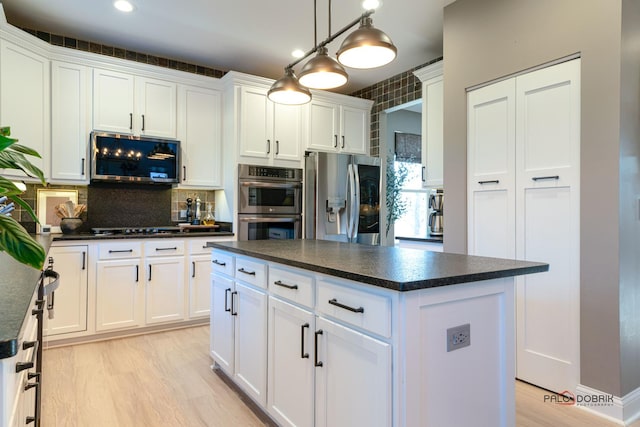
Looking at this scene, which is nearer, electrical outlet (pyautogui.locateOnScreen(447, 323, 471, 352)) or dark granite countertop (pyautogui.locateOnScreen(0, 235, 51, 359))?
dark granite countertop (pyautogui.locateOnScreen(0, 235, 51, 359))

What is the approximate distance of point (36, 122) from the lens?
10.5ft

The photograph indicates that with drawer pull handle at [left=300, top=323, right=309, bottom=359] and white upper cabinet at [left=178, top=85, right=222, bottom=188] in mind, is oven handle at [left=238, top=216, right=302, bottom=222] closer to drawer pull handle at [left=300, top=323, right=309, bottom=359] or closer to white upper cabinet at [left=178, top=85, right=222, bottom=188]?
white upper cabinet at [left=178, top=85, right=222, bottom=188]

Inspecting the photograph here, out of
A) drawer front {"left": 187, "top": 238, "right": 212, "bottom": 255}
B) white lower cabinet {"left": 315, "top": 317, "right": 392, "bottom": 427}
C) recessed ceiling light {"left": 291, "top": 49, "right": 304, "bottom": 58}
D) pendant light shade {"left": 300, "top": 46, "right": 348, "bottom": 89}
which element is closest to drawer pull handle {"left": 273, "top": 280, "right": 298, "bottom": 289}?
white lower cabinet {"left": 315, "top": 317, "right": 392, "bottom": 427}

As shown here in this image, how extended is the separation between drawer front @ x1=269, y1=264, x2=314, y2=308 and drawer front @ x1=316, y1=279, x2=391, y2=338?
0.07m

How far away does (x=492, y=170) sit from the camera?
9.01ft

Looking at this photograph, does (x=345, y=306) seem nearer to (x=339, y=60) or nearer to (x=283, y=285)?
(x=283, y=285)

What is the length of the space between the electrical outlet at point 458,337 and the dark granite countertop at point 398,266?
18 cm

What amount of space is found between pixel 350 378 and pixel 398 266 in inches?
18.4

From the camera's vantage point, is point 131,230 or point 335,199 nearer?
point 131,230

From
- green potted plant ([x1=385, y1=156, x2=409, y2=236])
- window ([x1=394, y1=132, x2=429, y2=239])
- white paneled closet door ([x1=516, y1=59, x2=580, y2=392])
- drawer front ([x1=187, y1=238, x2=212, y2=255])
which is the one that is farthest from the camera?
window ([x1=394, y1=132, x2=429, y2=239])

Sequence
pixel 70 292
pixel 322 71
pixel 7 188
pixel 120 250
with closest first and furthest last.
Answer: pixel 7 188, pixel 322 71, pixel 70 292, pixel 120 250

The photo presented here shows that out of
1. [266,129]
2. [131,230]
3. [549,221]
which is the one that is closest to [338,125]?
[266,129]

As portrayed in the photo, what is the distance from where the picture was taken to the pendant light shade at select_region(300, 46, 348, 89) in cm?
202

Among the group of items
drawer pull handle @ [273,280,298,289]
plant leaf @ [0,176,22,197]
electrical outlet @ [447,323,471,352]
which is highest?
plant leaf @ [0,176,22,197]
